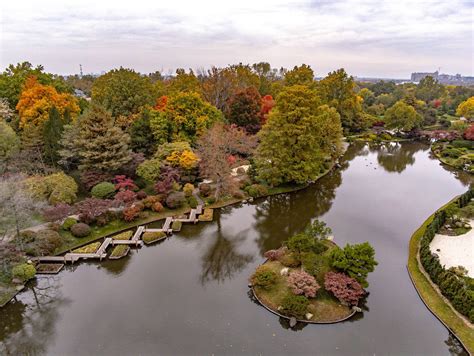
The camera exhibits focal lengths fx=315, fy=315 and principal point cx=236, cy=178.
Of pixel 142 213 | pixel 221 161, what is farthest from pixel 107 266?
pixel 221 161

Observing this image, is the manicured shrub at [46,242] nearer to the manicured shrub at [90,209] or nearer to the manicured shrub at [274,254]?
the manicured shrub at [90,209]

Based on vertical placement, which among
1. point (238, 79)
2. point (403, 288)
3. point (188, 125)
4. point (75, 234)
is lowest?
point (403, 288)

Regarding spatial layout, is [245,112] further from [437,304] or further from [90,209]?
[437,304]

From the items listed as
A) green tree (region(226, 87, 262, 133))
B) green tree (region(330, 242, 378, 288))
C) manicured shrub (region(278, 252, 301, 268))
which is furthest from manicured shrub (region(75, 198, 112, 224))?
green tree (region(226, 87, 262, 133))

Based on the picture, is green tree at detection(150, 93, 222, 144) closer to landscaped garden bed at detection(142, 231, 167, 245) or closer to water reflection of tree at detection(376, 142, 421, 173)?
landscaped garden bed at detection(142, 231, 167, 245)

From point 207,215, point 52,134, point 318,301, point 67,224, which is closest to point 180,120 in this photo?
point 52,134

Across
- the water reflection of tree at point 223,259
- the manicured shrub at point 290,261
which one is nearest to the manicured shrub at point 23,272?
the water reflection of tree at point 223,259

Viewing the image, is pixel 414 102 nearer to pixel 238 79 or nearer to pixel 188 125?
pixel 238 79
